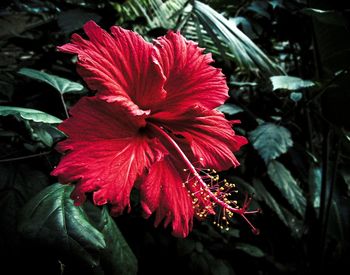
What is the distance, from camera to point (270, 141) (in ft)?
3.12

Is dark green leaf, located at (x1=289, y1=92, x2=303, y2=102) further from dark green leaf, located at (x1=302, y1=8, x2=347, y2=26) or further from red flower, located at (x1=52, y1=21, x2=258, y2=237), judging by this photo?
red flower, located at (x1=52, y1=21, x2=258, y2=237)

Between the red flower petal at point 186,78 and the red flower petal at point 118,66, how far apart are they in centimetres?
4

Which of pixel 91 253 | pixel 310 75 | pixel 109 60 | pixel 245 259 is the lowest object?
pixel 245 259

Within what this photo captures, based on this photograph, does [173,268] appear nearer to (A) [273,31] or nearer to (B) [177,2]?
(B) [177,2]

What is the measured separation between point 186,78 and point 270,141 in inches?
18.5

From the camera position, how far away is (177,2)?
128 centimetres

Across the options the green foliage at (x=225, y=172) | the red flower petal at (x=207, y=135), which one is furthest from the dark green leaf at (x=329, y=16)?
the red flower petal at (x=207, y=135)

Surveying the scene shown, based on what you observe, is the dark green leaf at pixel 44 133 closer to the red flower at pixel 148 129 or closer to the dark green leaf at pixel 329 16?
the red flower at pixel 148 129

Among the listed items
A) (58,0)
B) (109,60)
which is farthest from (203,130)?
(58,0)

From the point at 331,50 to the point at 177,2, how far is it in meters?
0.59

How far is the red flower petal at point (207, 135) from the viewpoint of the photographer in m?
0.56

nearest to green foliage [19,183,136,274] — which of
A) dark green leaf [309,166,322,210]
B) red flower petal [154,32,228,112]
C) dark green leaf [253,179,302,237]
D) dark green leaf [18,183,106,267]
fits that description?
dark green leaf [18,183,106,267]

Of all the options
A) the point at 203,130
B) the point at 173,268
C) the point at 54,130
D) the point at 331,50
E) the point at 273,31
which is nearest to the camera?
the point at 203,130

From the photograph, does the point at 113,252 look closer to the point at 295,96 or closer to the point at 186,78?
the point at 186,78
